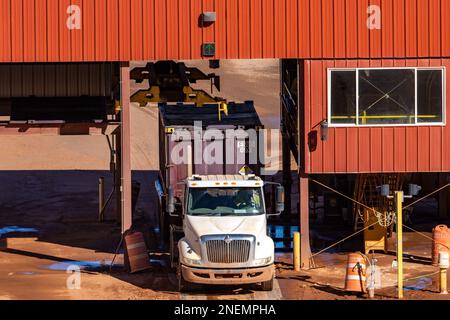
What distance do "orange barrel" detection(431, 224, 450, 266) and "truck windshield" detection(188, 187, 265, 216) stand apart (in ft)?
21.3

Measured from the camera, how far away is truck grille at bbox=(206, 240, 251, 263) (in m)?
22.0

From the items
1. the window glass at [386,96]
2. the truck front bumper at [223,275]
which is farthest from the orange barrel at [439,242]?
the truck front bumper at [223,275]

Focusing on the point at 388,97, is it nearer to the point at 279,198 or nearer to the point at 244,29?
the point at 244,29

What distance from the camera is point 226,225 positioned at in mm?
22719

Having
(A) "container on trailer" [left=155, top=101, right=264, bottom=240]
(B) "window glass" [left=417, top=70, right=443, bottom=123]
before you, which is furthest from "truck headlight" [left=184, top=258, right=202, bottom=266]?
(B) "window glass" [left=417, top=70, right=443, bottom=123]

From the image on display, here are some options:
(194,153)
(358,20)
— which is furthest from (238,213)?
(358,20)

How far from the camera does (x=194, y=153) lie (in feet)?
92.0

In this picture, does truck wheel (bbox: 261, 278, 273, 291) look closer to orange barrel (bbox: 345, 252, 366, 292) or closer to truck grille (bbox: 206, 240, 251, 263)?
truck grille (bbox: 206, 240, 251, 263)

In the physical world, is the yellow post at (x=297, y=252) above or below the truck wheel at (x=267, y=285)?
above

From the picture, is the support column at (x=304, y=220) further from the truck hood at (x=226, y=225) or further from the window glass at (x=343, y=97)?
the truck hood at (x=226, y=225)

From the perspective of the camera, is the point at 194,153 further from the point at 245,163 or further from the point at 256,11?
the point at 256,11

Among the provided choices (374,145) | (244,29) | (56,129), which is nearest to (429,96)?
(374,145)

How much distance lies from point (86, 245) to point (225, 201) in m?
8.34

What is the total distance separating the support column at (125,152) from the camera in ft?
86.1
